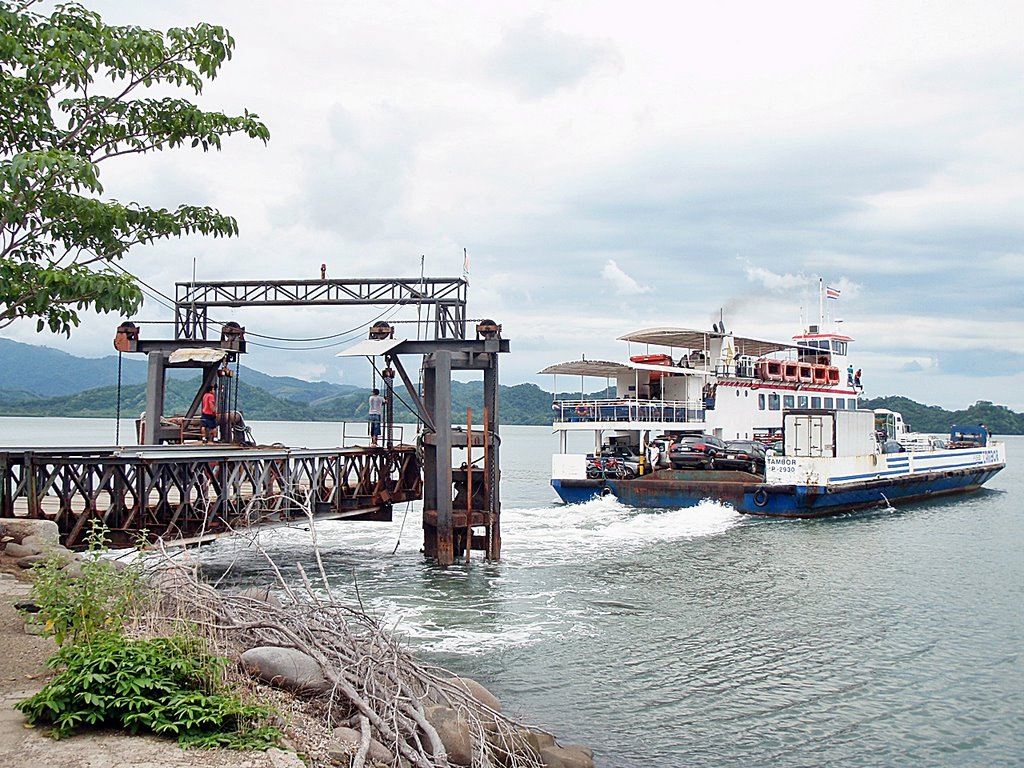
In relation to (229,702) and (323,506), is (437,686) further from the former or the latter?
(323,506)

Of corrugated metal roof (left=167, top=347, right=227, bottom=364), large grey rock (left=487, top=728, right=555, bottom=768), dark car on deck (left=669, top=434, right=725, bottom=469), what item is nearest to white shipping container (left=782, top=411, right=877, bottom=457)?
dark car on deck (left=669, top=434, right=725, bottom=469)

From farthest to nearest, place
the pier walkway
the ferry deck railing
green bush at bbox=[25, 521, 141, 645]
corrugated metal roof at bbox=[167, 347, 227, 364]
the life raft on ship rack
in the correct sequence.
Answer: the life raft on ship rack → the ferry deck railing → corrugated metal roof at bbox=[167, 347, 227, 364] → the pier walkway → green bush at bbox=[25, 521, 141, 645]

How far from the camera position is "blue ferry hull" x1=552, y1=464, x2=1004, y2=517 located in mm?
34000

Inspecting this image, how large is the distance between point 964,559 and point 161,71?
23.4 meters

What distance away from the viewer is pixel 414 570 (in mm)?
21109

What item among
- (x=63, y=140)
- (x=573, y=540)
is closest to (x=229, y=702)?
(x=63, y=140)

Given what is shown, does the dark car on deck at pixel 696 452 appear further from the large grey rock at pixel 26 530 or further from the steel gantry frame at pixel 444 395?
the large grey rock at pixel 26 530

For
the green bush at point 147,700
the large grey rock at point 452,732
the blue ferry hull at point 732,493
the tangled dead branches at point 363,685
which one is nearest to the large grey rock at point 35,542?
the tangled dead branches at point 363,685

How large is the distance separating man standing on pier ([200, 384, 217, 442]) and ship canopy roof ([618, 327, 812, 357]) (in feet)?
77.7

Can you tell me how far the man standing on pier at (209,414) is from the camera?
75.7 ft

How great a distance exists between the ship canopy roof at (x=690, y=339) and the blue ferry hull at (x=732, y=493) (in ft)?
29.6

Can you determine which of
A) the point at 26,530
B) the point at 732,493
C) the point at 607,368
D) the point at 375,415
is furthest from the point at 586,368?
the point at 26,530

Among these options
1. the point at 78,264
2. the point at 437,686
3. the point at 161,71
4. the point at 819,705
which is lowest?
the point at 819,705

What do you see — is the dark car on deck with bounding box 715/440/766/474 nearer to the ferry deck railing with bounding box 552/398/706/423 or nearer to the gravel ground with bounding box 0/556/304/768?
the ferry deck railing with bounding box 552/398/706/423
